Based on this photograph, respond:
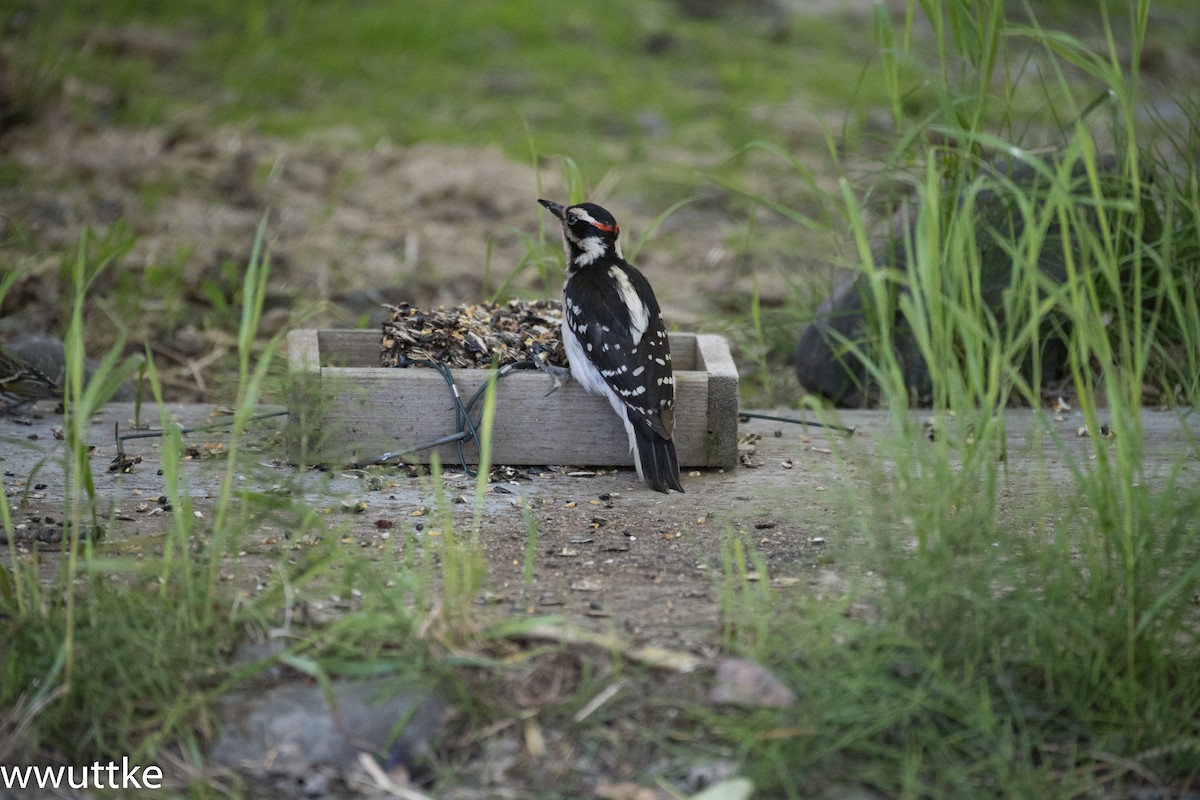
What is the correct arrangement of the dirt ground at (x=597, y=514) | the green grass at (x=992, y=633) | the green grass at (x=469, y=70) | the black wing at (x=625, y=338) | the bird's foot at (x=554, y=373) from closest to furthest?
the green grass at (x=992, y=633), the dirt ground at (x=597, y=514), the black wing at (x=625, y=338), the bird's foot at (x=554, y=373), the green grass at (x=469, y=70)

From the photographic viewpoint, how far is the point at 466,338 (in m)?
5.12

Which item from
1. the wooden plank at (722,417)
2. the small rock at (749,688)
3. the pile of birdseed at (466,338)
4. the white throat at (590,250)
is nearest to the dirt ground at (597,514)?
the wooden plank at (722,417)

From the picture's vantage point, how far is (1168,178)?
17.8ft

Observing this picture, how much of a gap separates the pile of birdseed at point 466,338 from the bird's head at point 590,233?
263 millimetres

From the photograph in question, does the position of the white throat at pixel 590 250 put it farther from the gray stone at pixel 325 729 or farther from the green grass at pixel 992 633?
the gray stone at pixel 325 729

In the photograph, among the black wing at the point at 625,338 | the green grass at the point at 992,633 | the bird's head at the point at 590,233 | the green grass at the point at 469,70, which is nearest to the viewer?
the green grass at the point at 992,633

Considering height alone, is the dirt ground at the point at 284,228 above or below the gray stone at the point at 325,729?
above

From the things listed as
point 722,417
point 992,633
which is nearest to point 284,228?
point 722,417

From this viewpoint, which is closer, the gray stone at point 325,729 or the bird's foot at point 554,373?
the gray stone at point 325,729

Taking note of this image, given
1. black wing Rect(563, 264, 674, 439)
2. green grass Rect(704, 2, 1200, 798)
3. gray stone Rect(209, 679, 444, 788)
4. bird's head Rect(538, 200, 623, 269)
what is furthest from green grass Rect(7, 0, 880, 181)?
gray stone Rect(209, 679, 444, 788)

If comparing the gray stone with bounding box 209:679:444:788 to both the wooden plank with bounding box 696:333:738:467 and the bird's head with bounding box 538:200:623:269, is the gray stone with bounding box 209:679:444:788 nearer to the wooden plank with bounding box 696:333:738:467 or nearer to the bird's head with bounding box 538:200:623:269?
the wooden plank with bounding box 696:333:738:467

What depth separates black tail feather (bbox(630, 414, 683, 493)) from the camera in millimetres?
4625

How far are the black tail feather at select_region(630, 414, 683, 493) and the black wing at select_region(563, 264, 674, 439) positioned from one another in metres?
0.05

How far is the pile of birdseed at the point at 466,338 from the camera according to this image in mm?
5074
